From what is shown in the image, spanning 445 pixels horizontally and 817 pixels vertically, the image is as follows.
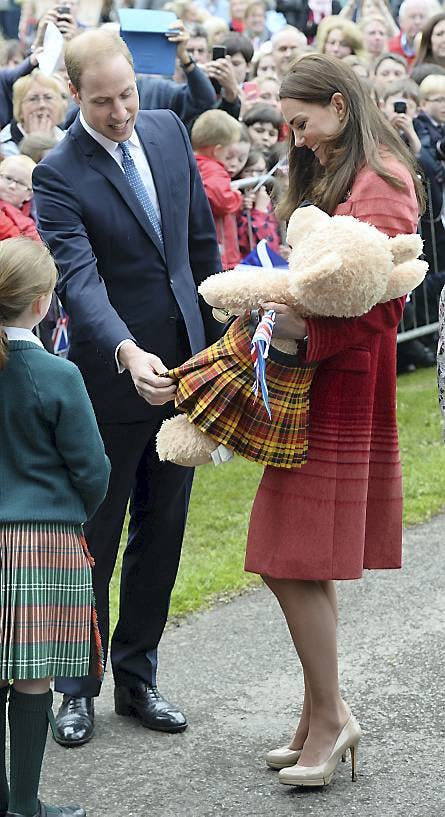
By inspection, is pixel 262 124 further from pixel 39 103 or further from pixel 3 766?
pixel 3 766

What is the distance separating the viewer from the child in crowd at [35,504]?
3.13 meters

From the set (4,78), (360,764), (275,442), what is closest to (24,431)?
(275,442)

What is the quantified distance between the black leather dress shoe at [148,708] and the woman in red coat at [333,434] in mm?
544

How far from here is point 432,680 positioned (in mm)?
4254

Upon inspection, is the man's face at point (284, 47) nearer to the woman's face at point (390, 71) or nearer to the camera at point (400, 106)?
the woman's face at point (390, 71)

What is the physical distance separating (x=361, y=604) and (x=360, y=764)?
55.1 inches

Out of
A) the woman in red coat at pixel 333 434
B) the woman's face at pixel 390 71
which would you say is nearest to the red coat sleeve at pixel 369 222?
the woman in red coat at pixel 333 434

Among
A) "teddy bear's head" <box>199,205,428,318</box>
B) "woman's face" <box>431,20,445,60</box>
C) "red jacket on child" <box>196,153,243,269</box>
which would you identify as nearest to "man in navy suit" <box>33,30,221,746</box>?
"teddy bear's head" <box>199,205,428,318</box>

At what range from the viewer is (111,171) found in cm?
385

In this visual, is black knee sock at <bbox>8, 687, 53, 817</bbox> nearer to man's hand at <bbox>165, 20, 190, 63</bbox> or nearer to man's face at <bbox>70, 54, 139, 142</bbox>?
man's face at <bbox>70, 54, 139, 142</bbox>

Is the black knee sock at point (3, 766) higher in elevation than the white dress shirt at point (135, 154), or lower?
lower

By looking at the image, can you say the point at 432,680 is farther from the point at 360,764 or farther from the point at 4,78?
the point at 4,78

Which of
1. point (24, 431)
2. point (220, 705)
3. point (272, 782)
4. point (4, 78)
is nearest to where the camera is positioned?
point (24, 431)

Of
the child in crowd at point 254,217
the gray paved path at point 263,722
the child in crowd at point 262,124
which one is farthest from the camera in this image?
the child in crowd at point 262,124
